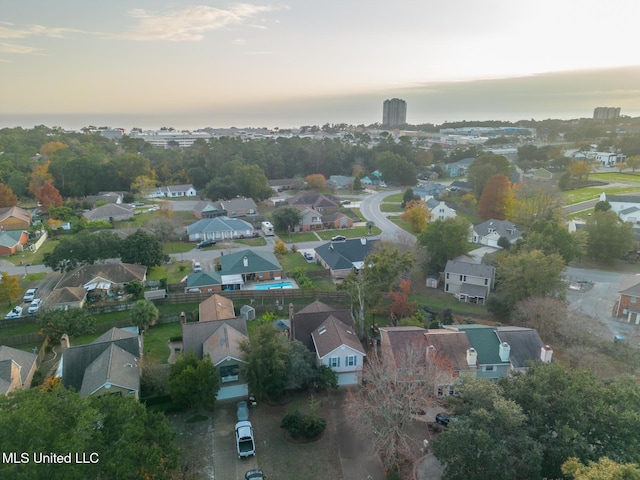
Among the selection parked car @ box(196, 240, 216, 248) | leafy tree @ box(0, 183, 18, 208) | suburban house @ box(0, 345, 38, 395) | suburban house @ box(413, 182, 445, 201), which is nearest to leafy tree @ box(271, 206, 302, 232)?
parked car @ box(196, 240, 216, 248)

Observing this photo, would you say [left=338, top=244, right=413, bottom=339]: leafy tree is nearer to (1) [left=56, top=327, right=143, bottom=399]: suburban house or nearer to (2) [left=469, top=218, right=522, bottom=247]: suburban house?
(1) [left=56, top=327, right=143, bottom=399]: suburban house

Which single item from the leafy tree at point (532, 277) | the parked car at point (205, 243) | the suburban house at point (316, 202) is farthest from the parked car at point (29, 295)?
the leafy tree at point (532, 277)

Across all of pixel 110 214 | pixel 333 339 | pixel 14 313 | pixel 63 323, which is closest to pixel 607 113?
pixel 110 214

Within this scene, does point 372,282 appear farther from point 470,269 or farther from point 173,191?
point 173,191

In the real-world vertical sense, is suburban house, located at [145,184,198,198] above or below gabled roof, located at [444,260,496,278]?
above

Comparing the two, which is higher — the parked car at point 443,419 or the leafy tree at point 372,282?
the leafy tree at point 372,282

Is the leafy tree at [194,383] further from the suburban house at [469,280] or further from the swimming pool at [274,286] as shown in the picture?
the suburban house at [469,280]
